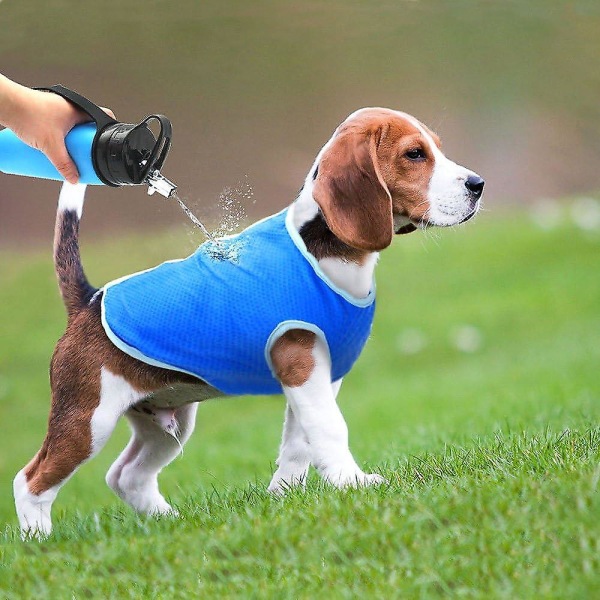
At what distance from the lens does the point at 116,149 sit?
12.7 feet

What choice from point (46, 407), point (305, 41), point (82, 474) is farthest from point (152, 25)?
point (82, 474)

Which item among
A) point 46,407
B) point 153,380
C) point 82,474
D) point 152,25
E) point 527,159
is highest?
point 153,380

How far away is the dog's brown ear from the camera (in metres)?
4.01

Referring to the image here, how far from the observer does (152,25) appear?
424 inches

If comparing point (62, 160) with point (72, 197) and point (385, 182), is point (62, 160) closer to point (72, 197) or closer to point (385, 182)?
point (72, 197)

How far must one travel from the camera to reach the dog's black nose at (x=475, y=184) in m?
4.09

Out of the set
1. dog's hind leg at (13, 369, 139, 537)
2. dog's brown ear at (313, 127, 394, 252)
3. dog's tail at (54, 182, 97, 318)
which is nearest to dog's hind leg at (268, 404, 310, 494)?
dog's hind leg at (13, 369, 139, 537)

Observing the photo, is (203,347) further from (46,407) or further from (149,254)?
(149,254)

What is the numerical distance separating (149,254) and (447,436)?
6.98m

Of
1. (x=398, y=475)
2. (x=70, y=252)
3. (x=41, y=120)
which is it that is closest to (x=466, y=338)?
(x=398, y=475)

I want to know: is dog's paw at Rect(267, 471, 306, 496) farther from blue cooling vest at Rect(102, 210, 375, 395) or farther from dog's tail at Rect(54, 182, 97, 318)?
dog's tail at Rect(54, 182, 97, 318)

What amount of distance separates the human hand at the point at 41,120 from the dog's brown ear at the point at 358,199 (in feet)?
2.95

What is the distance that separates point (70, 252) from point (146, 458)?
2.86ft

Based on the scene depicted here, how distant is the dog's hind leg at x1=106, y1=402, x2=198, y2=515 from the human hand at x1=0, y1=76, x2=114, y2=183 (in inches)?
42.3
